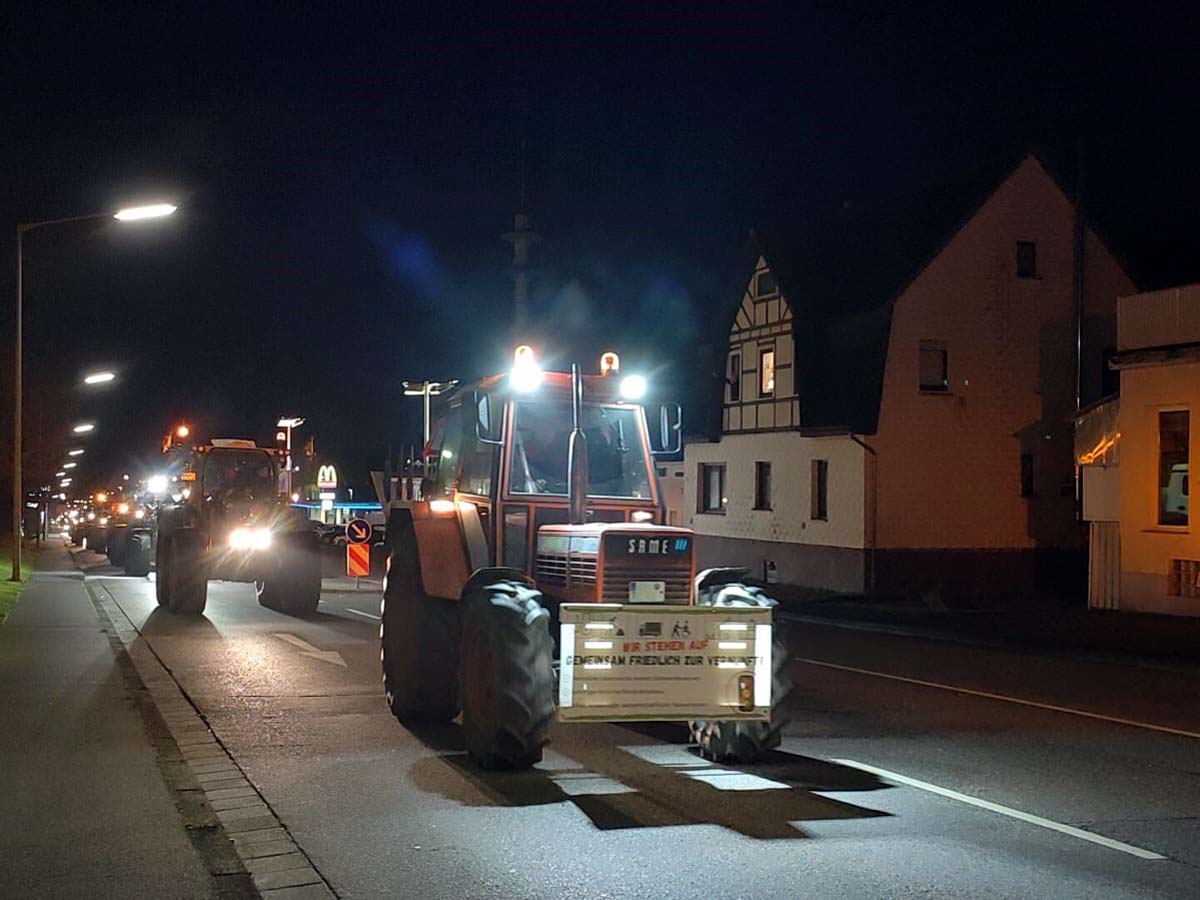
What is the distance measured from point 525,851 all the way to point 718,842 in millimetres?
1098

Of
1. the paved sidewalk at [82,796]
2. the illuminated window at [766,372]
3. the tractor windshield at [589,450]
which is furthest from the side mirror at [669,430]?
the illuminated window at [766,372]

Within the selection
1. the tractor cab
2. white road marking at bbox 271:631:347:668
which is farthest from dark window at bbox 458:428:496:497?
white road marking at bbox 271:631:347:668

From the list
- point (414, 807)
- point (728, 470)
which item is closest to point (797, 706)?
point (414, 807)

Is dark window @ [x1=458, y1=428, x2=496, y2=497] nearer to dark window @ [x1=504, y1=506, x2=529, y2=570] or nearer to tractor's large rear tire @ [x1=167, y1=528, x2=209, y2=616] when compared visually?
dark window @ [x1=504, y1=506, x2=529, y2=570]

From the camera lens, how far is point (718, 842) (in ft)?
25.7

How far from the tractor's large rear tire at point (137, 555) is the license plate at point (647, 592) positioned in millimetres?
28038

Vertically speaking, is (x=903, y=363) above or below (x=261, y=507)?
above

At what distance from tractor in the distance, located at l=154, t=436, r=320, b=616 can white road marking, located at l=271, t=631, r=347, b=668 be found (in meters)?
3.70

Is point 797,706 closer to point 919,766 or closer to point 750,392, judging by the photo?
point 919,766

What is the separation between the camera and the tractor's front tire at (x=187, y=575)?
75.3 ft

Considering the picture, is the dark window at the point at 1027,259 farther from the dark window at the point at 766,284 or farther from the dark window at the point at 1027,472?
the dark window at the point at 766,284

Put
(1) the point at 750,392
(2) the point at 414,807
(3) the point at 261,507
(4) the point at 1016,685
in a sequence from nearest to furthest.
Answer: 1. (2) the point at 414,807
2. (4) the point at 1016,685
3. (3) the point at 261,507
4. (1) the point at 750,392

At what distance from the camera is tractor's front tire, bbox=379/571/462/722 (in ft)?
39.5

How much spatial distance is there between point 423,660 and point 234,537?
12572mm
